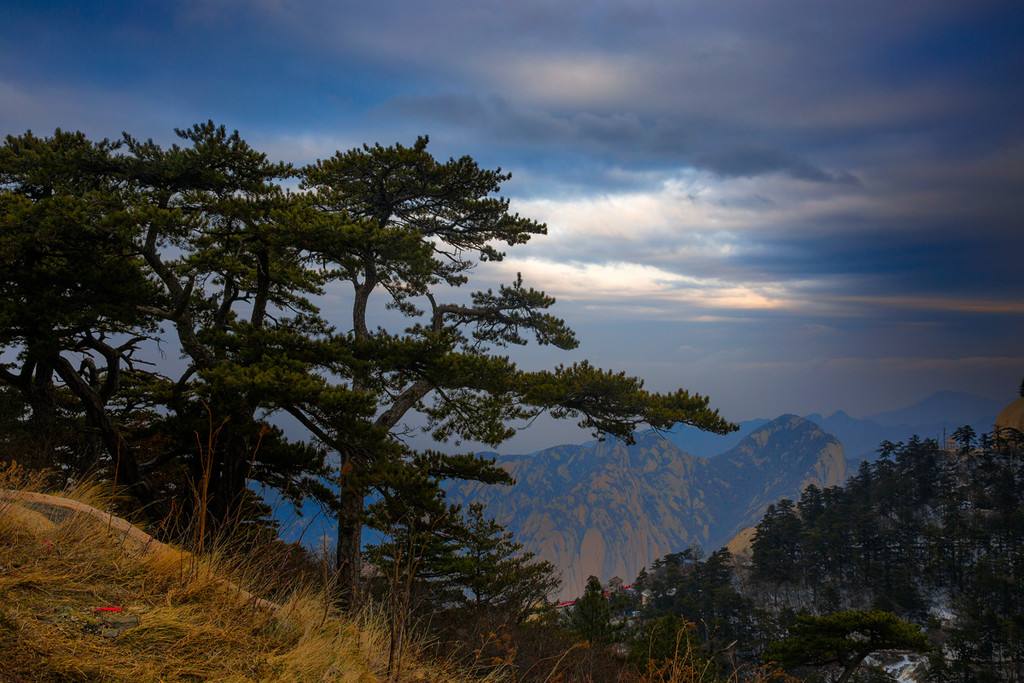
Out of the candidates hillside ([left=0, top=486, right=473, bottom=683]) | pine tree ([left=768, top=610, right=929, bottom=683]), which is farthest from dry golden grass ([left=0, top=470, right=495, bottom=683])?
pine tree ([left=768, top=610, right=929, bottom=683])

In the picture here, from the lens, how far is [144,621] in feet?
11.5

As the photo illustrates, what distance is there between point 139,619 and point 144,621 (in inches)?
2.6

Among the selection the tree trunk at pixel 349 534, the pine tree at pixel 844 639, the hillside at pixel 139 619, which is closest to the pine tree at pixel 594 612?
the pine tree at pixel 844 639

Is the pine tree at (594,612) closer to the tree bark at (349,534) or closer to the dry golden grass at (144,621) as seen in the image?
the tree bark at (349,534)

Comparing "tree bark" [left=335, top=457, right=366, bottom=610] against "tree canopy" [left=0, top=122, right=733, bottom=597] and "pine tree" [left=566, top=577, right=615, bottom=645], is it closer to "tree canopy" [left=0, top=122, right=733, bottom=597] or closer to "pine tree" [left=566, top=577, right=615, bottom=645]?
"tree canopy" [left=0, top=122, right=733, bottom=597]

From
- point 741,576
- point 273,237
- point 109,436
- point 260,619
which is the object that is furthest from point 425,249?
point 741,576

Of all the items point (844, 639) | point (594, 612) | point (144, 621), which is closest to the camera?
point (144, 621)

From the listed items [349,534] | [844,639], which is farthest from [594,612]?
[349,534]

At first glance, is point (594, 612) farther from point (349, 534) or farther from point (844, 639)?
point (349, 534)

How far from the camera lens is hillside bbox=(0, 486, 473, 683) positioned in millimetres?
3076

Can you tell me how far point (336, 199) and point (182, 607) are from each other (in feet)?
45.2

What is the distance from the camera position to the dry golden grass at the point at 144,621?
3072 millimetres

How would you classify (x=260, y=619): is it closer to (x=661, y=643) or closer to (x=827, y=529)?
(x=661, y=643)

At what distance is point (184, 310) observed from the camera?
572 inches
